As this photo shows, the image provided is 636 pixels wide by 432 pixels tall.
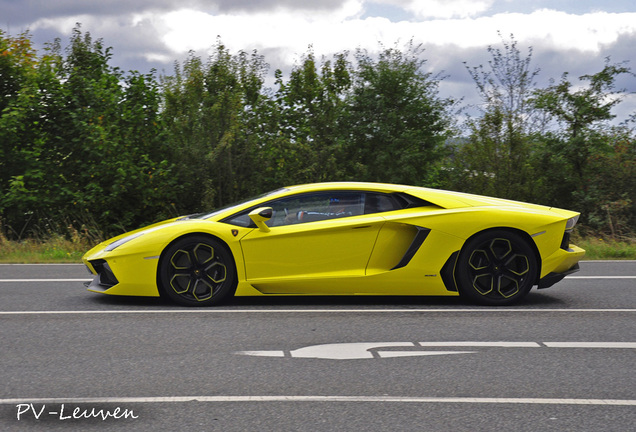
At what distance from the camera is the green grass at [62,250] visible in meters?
12.0

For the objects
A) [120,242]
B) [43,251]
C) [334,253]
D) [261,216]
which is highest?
[261,216]

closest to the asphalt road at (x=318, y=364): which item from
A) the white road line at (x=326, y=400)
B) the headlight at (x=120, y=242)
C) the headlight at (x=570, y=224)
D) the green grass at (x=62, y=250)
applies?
the white road line at (x=326, y=400)

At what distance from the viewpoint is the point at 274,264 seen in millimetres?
7121

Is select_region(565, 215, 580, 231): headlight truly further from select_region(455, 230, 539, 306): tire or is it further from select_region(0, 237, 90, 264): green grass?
select_region(0, 237, 90, 264): green grass

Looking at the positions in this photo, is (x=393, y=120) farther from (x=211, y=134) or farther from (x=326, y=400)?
(x=326, y=400)

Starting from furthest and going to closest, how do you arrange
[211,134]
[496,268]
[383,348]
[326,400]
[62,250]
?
[211,134] → [62,250] → [496,268] → [383,348] → [326,400]

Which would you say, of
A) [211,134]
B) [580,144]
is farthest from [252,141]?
[580,144]

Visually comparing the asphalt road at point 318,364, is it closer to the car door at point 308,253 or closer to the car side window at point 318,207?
the car door at point 308,253

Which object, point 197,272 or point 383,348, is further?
point 197,272

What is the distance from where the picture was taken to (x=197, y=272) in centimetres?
719

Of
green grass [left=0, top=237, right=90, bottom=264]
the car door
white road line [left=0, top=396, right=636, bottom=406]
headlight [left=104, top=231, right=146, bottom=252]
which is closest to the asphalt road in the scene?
white road line [left=0, top=396, right=636, bottom=406]

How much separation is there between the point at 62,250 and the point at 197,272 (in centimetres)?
653

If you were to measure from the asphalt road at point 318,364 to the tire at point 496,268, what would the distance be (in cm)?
20

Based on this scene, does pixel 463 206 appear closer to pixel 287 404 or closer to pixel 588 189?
pixel 287 404
